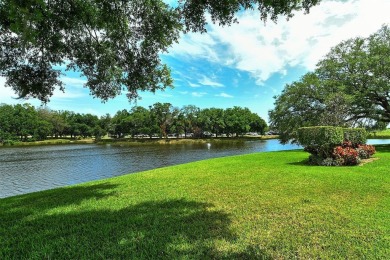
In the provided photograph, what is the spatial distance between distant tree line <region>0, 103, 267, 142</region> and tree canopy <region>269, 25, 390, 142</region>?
191 feet

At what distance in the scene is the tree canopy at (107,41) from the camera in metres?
5.97

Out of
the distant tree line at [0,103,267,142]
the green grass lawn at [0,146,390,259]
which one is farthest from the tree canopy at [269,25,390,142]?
the distant tree line at [0,103,267,142]

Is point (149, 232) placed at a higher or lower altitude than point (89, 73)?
lower

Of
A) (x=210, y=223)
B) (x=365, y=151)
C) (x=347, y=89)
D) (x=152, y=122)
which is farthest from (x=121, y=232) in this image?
(x=152, y=122)

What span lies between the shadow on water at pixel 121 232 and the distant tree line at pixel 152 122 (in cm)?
7801

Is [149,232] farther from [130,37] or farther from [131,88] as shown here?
[130,37]

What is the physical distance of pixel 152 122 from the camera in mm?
86062

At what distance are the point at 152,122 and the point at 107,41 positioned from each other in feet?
261

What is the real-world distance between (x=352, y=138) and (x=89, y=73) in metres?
14.8

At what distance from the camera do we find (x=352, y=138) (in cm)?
1455

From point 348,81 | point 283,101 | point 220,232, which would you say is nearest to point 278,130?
point 283,101

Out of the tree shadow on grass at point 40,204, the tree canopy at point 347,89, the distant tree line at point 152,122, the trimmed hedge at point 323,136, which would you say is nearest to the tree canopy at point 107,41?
the tree shadow on grass at point 40,204

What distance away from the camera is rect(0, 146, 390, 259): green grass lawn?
378 cm

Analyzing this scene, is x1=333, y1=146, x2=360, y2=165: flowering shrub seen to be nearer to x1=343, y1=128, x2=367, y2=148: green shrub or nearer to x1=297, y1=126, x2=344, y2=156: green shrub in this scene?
x1=297, y1=126, x2=344, y2=156: green shrub
